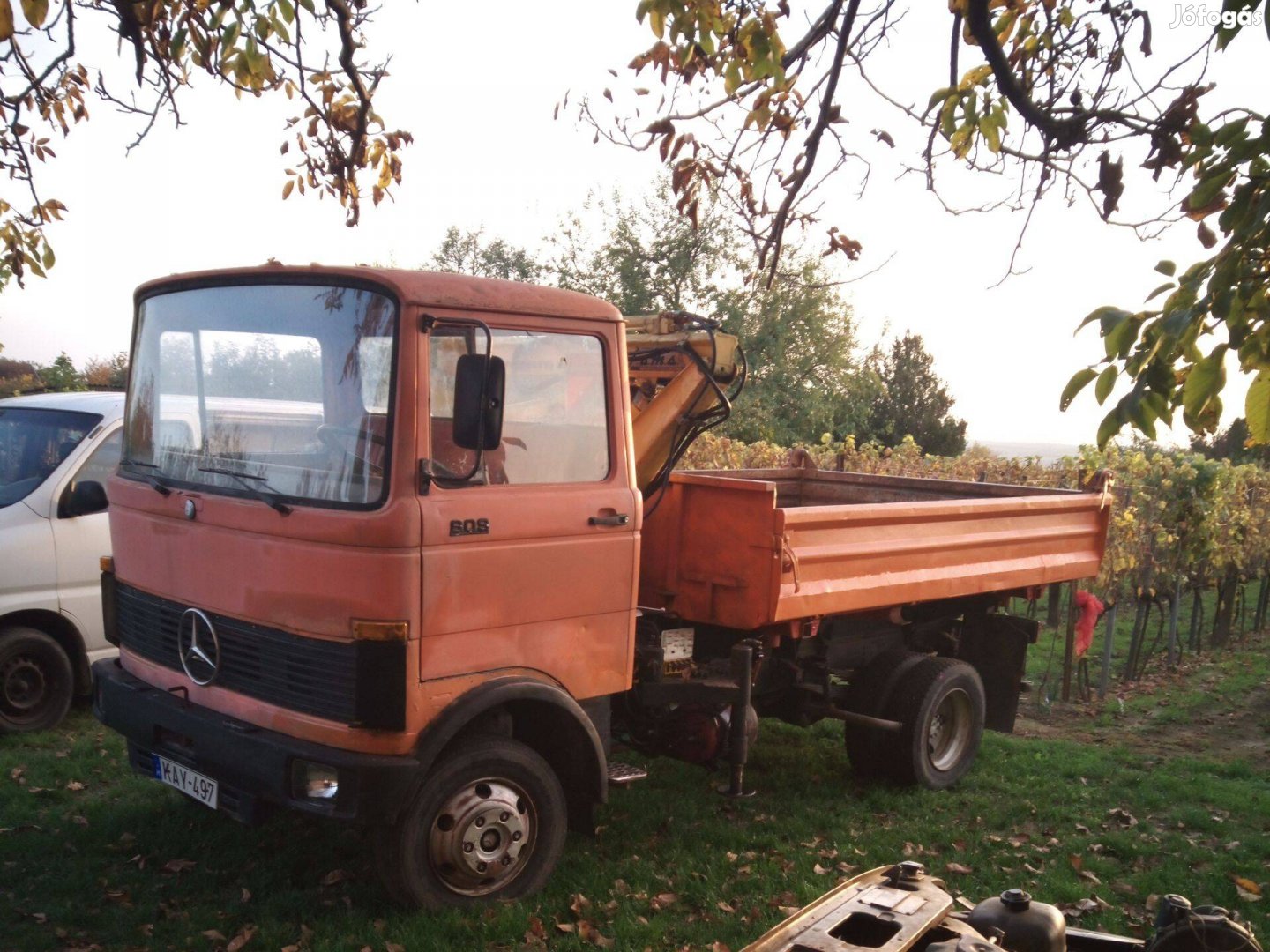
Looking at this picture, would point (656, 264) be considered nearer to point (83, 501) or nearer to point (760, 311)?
point (760, 311)

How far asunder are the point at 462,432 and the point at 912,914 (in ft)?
7.06

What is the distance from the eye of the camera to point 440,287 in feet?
13.4

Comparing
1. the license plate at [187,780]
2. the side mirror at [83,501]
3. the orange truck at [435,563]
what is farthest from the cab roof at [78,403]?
the license plate at [187,780]

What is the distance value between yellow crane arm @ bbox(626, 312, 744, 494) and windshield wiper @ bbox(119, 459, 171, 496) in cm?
209

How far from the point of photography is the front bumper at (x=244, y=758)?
3852 mm

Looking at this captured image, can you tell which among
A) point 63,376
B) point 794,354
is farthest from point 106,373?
point 794,354

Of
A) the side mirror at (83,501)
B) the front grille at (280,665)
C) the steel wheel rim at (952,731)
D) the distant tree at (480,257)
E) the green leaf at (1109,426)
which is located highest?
the distant tree at (480,257)

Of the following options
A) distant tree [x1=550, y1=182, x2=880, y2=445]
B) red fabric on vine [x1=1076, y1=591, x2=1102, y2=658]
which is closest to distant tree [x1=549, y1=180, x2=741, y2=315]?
distant tree [x1=550, y1=182, x2=880, y2=445]

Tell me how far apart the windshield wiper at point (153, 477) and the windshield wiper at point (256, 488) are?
0.23m

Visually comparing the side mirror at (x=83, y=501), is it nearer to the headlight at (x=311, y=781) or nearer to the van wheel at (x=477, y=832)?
the headlight at (x=311, y=781)

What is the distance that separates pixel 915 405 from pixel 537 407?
3565 centimetres

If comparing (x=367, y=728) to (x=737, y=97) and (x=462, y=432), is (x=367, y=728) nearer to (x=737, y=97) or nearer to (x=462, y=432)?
(x=462, y=432)

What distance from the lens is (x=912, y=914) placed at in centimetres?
258

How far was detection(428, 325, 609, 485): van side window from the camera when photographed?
409 centimetres
